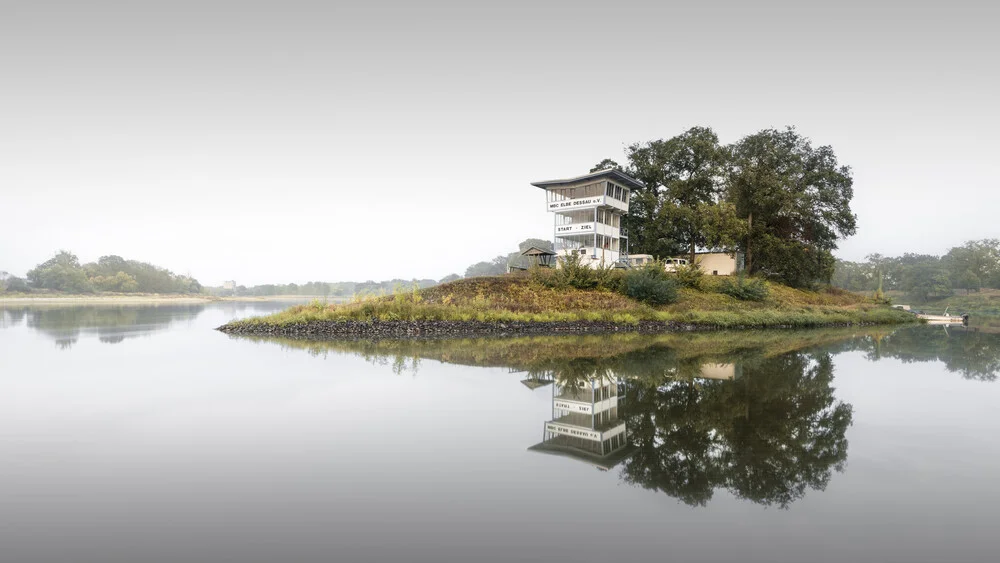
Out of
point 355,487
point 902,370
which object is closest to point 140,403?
point 355,487

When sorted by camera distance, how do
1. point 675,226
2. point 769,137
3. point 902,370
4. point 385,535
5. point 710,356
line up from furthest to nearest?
point 769,137, point 675,226, point 710,356, point 902,370, point 385,535

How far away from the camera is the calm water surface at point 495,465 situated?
417 centimetres

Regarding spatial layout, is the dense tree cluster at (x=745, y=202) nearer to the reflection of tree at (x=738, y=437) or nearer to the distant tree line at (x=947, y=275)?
the reflection of tree at (x=738, y=437)

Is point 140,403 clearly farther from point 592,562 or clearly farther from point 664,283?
point 664,283

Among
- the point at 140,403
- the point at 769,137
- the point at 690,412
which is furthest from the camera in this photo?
the point at 769,137

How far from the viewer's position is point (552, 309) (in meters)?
26.3

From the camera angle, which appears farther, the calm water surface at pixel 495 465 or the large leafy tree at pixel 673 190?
the large leafy tree at pixel 673 190

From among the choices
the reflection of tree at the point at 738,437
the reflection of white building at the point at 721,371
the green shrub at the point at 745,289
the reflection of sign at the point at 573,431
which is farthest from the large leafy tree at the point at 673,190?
the reflection of sign at the point at 573,431

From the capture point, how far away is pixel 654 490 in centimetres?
523

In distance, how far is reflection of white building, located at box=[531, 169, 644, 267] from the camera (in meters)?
35.9

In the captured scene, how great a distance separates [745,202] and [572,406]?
125 ft

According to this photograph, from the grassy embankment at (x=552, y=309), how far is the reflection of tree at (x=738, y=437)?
1415 cm

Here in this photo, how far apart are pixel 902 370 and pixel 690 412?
32.8 ft

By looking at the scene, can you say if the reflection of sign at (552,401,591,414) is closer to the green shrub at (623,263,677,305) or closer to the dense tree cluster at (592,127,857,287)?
the green shrub at (623,263,677,305)
